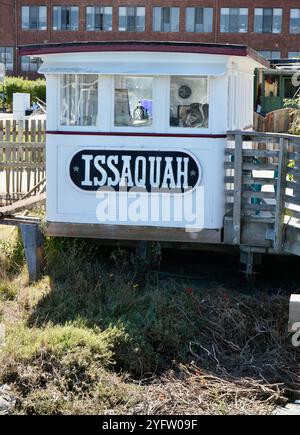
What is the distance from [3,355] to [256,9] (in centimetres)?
5066

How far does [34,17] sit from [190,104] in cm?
5063

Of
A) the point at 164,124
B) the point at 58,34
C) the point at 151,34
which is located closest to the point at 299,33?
the point at 151,34

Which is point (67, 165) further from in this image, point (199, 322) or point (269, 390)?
point (269, 390)

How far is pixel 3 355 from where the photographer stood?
26.6 feet

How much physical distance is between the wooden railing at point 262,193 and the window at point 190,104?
47 cm

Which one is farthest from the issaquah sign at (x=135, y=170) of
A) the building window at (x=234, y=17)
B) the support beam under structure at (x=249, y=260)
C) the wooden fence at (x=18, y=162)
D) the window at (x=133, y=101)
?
the building window at (x=234, y=17)

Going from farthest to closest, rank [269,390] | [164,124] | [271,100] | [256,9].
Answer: [256,9] → [271,100] → [164,124] → [269,390]

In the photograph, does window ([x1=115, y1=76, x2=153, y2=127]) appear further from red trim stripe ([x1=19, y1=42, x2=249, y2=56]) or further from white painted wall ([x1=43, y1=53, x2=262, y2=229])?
red trim stripe ([x1=19, y1=42, x2=249, y2=56])

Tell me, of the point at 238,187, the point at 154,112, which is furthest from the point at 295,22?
the point at 238,187

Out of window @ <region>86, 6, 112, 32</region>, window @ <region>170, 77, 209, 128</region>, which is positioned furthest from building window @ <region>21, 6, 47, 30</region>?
window @ <region>170, 77, 209, 128</region>

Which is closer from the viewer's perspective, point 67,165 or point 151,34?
point 67,165

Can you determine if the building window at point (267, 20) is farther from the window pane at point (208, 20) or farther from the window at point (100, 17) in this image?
the window at point (100, 17)

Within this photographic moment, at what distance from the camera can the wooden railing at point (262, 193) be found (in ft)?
31.3

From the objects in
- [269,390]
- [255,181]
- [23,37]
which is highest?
[23,37]
